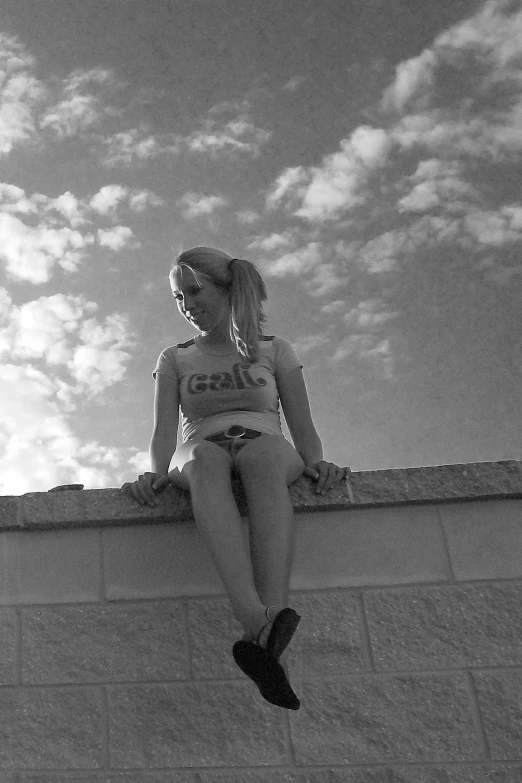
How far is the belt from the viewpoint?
171 centimetres

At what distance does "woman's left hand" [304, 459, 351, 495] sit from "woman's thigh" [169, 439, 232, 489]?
0.72 ft

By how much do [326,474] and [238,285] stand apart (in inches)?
26.4

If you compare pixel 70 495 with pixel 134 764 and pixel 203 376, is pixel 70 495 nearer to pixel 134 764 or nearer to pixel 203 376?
pixel 203 376

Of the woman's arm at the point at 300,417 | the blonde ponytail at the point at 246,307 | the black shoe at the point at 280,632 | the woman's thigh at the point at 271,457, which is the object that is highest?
the blonde ponytail at the point at 246,307

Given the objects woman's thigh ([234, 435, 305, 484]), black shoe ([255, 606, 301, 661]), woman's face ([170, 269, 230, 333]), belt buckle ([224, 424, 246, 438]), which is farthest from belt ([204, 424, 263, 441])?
black shoe ([255, 606, 301, 661])

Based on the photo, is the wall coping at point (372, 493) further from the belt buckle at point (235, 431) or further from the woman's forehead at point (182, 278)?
the woman's forehead at point (182, 278)

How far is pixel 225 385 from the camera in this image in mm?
1874

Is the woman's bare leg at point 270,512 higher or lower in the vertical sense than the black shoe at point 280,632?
higher

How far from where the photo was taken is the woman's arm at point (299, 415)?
187cm

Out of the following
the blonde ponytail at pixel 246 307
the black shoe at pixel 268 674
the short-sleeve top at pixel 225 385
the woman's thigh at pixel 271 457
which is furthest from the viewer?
the blonde ponytail at pixel 246 307

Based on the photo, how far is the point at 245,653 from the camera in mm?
1213

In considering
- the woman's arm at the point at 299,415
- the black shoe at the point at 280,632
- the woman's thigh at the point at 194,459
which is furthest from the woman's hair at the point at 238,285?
the black shoe at the point at 280,632

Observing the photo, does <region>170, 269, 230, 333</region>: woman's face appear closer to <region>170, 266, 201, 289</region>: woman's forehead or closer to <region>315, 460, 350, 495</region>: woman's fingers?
<region>170, 266, 201, 289</region>: woman's forehead

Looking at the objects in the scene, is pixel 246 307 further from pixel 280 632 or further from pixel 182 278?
pixel 280 632
